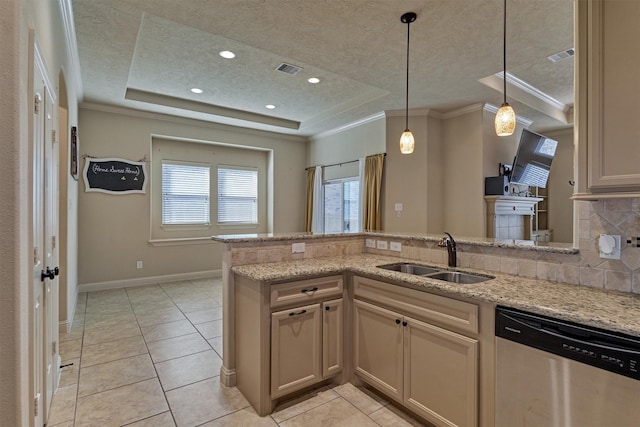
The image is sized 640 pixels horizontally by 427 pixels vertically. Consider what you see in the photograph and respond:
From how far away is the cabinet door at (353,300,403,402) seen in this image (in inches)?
81.3

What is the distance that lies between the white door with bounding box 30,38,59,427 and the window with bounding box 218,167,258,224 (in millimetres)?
4051

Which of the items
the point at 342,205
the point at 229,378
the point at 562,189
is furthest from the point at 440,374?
the point at 562,189

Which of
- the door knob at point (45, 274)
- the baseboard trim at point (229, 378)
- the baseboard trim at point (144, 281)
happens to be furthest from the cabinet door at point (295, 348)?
the baseboard trim at point (144, 281)

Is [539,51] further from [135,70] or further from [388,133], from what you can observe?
[135,70]

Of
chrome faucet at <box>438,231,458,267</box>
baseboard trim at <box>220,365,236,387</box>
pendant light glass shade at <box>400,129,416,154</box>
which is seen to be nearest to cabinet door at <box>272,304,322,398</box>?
baseboard trim at <box>220,365,236,387</box>

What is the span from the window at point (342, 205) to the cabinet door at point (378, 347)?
3660 mm

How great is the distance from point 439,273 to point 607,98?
135 centimetres

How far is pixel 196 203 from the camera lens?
6.09 metres

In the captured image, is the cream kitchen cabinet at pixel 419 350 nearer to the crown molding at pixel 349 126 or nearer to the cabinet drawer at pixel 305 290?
the cabinet drawer at pixel 305 290

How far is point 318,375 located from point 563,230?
20.6 ft

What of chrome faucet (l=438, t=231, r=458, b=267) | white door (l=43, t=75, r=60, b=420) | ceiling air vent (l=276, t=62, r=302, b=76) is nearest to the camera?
white door (l=43, t=75, r=60, b=420)

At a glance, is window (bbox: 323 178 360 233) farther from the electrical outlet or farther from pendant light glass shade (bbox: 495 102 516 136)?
the electrical outlet

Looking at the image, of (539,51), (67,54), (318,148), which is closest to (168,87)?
(67,54)

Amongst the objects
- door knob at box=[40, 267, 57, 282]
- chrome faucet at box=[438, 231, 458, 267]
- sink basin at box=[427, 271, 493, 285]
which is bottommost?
sink basin at box=[427, 271, 493, 285]
